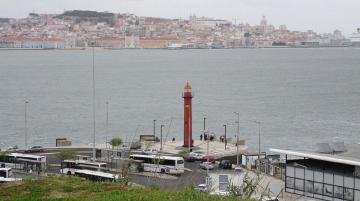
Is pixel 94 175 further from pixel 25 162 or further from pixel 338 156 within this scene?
pixel 338 156

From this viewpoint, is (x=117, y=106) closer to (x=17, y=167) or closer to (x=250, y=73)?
(x=17, y=167)

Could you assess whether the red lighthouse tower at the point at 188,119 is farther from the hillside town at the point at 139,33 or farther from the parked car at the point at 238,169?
the hillside town at the point at 139,33

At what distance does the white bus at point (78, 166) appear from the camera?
12.4 m

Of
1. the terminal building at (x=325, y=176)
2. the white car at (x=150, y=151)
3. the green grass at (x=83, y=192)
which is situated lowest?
the white car at (x=150, y=151)

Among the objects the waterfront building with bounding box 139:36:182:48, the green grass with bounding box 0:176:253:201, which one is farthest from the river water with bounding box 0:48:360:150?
the waterfront building with bounding box 139:36:182:48

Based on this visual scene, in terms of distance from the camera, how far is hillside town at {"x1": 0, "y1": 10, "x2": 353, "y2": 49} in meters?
124

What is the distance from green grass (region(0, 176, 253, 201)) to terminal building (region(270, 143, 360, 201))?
3667 millimetres

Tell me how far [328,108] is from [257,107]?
3002 mm

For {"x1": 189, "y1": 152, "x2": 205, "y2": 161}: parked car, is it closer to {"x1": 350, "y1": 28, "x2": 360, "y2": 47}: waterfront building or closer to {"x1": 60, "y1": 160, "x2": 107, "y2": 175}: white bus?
{"x1": 60, "y1": 160, "x2": 107, "y2": 175}: white bus

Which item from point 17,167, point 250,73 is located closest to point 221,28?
point 250,73

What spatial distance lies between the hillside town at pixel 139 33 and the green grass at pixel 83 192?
11431 cm

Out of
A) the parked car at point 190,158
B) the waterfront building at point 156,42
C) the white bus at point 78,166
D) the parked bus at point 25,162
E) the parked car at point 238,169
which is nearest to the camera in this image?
the white bus at point 78,166

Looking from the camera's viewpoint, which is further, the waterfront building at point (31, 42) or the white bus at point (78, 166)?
the waterfront building at point (31, 42)

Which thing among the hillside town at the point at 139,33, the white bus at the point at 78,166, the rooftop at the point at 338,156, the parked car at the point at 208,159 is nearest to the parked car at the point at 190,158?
the parked car at the point at 208,159
